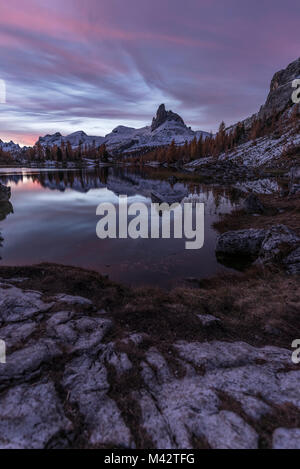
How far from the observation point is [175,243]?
18.8m

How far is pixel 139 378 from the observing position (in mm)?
5312

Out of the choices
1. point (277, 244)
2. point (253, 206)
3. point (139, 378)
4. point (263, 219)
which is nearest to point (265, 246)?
point (277, 244)

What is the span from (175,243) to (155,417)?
49.0 ft

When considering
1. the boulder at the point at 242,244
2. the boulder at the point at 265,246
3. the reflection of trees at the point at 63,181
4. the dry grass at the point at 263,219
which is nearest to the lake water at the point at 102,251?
the boulder at the point at 242,244

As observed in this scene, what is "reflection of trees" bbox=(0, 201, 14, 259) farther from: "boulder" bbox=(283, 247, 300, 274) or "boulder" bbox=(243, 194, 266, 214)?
"boulder" bbox=(243, 194, 266, 214)

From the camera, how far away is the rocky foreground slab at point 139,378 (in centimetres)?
398

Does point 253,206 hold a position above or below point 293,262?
above

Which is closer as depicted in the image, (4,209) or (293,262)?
(293,262)

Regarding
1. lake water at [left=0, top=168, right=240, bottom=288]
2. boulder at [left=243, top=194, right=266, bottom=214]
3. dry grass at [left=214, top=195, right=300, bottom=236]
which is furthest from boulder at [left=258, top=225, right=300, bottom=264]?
boulder at [left=243, top=194, right=266, bottom=214]

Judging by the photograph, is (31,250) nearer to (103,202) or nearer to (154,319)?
(154,319)

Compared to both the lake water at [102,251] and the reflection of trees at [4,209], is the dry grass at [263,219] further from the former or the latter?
the reflection of trees at [4,209]

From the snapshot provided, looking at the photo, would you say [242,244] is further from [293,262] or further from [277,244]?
[293,262]
